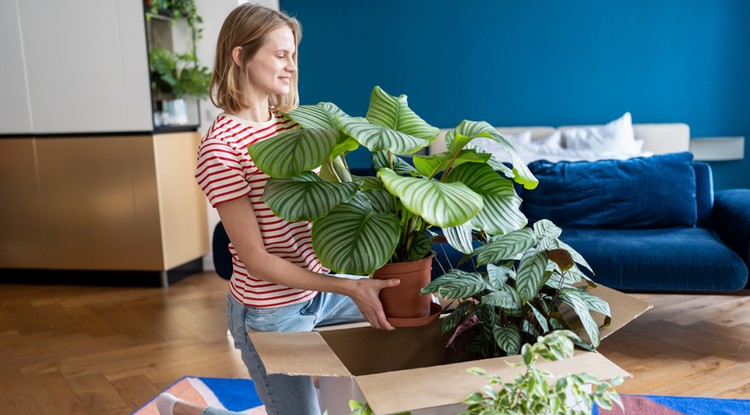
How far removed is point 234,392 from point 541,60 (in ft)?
10.3

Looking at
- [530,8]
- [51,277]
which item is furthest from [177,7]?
[530,8]

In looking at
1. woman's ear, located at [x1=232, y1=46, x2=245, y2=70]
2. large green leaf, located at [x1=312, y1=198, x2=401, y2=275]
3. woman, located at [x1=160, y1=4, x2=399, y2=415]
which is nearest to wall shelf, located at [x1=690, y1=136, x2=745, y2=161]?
woman, located at [x1=160, y1=4, x2=399, y2=415]

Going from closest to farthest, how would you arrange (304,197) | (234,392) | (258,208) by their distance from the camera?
(304,197) → (258,208) → (234,392)

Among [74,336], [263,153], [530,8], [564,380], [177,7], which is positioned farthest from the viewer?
[530,8]

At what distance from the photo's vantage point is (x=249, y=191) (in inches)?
50.8

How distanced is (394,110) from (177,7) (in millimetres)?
3429

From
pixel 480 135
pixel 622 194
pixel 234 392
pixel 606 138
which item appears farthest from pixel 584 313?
pixel 606 138

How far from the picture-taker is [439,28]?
15.6ft

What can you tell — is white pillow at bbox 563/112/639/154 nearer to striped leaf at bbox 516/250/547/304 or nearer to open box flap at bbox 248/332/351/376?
striped leaf at bbox 516/250/547/304

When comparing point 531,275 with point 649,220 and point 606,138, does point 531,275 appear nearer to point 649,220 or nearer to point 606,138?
point 649,220

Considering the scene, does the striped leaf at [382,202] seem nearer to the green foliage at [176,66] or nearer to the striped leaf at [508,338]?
the striped leaf at [508,338]

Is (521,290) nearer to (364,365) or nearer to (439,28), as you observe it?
(364,365)

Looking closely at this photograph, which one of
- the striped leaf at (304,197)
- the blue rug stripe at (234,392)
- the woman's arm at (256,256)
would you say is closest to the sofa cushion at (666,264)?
the blue rug stripe at (234,392)

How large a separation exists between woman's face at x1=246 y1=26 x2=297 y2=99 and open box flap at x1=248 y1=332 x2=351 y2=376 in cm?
52
